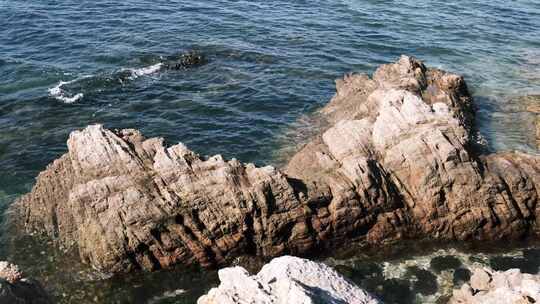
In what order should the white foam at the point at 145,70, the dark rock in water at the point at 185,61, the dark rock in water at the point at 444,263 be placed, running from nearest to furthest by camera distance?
the dark rock in water at the point at 444,263 → the white foam at the point at 145,70 → the dark rock in water at the point at 185,61

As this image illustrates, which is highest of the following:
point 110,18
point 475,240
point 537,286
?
point 110,18

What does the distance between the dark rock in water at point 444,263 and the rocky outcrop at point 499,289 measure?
7.98ft

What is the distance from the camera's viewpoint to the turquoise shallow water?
37281 mm

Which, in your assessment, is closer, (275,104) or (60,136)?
(60,136)

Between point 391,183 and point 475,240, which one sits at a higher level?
point 391,183

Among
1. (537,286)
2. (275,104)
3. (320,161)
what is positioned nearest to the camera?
(537,286)

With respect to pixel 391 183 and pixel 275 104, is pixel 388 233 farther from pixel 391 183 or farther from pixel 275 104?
pixel 275 104

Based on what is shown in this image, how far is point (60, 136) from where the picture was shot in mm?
36281

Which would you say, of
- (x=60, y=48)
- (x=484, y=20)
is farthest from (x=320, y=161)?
(x=484, y=20)

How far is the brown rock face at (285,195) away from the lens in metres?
24.2

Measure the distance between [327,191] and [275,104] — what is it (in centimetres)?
1735

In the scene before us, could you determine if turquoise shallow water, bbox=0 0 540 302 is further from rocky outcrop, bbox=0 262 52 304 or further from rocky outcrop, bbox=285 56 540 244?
rocky outcrop, bbox=0 262 52 304

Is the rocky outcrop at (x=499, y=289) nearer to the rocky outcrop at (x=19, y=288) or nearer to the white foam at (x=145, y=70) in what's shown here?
the rocky outcrop at (x=19, y=288)

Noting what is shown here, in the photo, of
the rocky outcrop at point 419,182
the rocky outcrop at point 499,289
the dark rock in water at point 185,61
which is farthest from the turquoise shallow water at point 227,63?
the rocky outcrop at point 499,289
